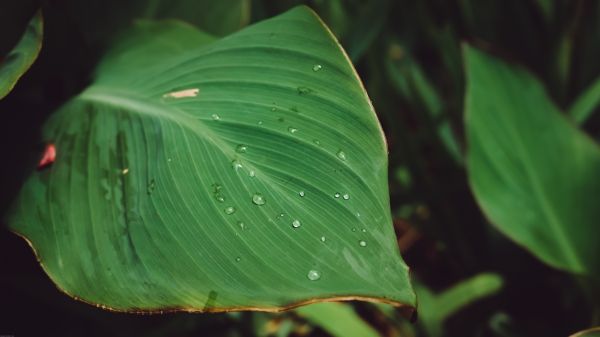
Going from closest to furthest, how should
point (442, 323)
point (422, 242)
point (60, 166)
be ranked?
1. point (60, 166)
2. point (442, 323)
3. point (422, 242)

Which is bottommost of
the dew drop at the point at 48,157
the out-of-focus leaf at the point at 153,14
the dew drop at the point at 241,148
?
the dew drop at the point at 48,157

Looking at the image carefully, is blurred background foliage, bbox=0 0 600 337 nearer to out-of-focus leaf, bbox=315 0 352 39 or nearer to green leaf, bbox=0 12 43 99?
out-of-focus leaf, bbox=315 0 352 39

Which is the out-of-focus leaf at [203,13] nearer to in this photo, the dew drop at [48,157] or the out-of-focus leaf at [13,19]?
the out-of-focus leaf at [13,19]

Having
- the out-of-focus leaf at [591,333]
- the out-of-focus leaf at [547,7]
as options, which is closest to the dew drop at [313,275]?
the out-of-focus leaf at [591,333]

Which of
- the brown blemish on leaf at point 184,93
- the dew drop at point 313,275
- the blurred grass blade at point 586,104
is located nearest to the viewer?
the dew drop at point 313,275

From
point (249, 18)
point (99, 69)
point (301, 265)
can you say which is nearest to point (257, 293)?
point (301, 265)

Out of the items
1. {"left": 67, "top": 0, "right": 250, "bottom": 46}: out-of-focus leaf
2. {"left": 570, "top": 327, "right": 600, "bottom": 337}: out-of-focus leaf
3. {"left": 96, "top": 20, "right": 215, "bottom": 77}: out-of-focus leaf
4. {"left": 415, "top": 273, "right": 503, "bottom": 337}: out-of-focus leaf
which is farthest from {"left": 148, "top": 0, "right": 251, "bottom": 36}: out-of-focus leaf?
{"left": 570, "top": 327, "right": 600, "bottom": 337}: out-of-focus leaf

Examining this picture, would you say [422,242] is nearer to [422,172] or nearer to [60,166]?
[422,172]
